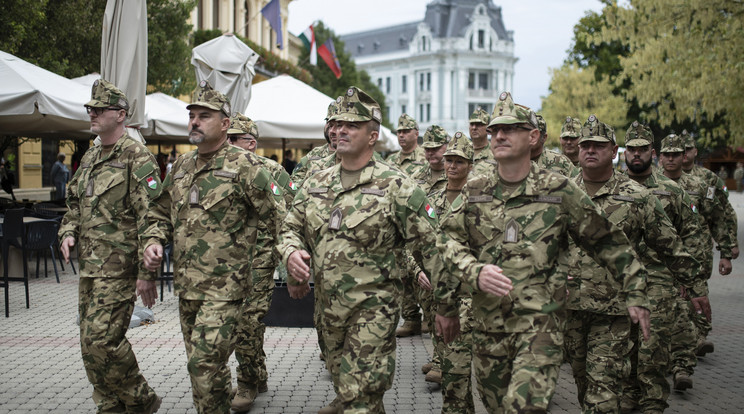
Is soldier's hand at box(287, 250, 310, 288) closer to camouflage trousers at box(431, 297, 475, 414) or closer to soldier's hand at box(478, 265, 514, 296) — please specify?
soldier's hand at box(478, 265, 514, 296)

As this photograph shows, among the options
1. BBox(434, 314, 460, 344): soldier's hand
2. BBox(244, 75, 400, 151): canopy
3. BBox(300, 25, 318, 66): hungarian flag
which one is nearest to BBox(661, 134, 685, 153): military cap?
BBox(434, 314, 460, 344): soldier's hand

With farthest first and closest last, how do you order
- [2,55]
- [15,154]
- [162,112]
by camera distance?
1. [15,154]
2. [162,112]
3. [2,55]

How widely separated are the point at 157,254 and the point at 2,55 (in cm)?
844

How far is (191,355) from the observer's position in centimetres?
486

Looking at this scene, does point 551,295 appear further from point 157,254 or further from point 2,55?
point 2,55

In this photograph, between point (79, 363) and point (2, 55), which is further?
point (2, 55)

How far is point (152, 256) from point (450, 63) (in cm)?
9112

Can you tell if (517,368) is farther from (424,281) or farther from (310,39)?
(310,39)

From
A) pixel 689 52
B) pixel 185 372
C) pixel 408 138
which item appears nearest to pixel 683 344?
pixel 408 138

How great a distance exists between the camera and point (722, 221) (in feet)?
28.2

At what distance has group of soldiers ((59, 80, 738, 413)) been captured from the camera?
4305mm

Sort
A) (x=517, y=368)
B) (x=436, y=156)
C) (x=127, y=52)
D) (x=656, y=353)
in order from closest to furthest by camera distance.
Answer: (x=517, y=368) → (x=656, y=353) → (x=436, y=156) → (x=127, y=52)

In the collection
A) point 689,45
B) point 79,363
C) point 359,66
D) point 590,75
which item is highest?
point 359,66

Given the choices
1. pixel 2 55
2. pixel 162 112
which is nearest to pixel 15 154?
pixel 162 112
